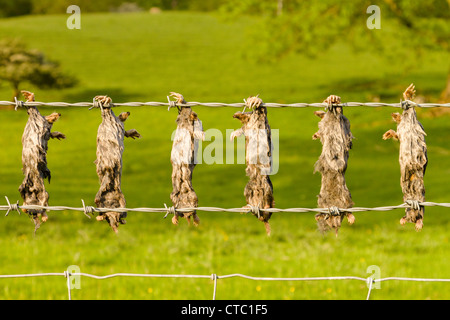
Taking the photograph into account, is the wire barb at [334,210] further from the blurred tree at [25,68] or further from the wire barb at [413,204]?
the blurred tree at [25,68]

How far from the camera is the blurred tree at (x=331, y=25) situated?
3089cm

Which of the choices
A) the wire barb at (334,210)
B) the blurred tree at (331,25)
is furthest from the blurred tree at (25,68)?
the wire barb at (334,210)

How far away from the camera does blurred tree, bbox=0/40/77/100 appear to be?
41553 mm

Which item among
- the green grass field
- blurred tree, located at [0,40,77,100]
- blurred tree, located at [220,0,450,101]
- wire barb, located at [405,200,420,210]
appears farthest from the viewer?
blurred tree, located at [0,40,77,100]

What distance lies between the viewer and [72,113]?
47531 millimetres

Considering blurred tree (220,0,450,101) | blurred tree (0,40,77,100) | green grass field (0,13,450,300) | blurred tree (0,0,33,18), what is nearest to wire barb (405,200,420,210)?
green grass field (0,13,450,300)

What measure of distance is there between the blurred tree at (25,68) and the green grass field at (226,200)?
280cm

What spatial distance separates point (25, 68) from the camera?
4128 cm

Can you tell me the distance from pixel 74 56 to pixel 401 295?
58588 mm

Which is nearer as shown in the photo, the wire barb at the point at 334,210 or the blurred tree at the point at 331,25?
the wire barb at the point at 334,210

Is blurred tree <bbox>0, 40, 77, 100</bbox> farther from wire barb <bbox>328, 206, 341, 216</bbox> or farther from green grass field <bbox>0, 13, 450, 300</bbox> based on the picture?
wire barb <bbox>328, 206, 341, 216</bbox>

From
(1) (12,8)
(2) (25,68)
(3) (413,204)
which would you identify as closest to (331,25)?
(2) (25,68)

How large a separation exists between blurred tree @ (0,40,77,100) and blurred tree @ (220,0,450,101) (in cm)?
1464

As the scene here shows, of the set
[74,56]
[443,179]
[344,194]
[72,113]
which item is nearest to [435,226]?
[443,179]
